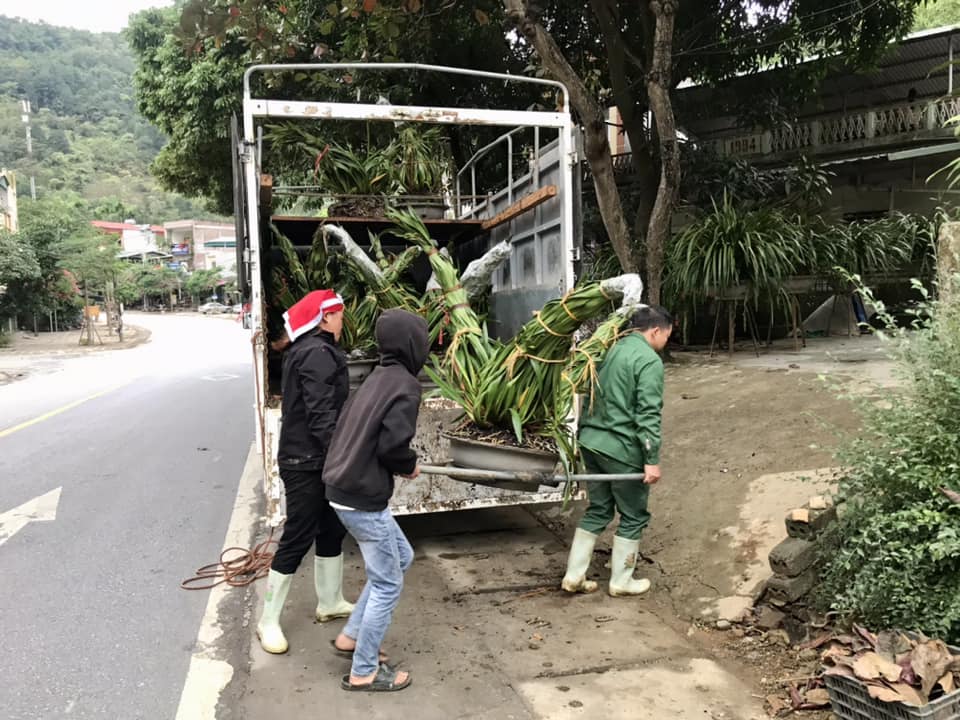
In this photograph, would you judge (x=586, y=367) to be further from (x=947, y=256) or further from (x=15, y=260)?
(x=15, y=260)

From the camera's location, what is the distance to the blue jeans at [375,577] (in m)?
3.08

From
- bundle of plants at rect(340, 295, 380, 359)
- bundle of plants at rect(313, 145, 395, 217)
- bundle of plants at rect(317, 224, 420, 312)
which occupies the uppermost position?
bundle of plants at rect(313, 145, 395, 217)

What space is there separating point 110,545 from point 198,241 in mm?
80819

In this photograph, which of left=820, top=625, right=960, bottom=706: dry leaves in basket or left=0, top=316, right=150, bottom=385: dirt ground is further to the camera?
left=0, top=316, right=150, bottom=385: dirt ground

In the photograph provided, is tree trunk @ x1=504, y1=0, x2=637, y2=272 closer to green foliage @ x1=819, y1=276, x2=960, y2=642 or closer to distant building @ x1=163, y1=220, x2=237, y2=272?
green foliage @ x1=819, y1=276, x2=960, y2=642

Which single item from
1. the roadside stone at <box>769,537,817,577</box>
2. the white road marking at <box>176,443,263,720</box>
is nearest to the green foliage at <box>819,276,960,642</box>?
the roadside stone at <box>769,537,817,577</box>

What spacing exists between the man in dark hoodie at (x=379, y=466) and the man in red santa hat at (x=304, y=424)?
254 millimetres

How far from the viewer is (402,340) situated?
121 inches

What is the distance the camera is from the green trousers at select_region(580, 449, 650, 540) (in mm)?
3969

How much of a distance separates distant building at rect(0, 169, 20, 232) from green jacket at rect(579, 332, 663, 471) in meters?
43.1

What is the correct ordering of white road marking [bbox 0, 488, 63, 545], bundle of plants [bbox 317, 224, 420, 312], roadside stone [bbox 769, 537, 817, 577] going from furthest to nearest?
white road marking [bbox 0, 488, 63, 545], bundle of plants [bbox 317, 224, 420, 312], roadside stone [bbox 769, 537, 817, 577]

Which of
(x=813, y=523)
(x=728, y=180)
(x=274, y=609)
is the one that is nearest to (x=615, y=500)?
(x=813, y=523)

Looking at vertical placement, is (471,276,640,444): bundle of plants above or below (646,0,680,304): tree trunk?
below

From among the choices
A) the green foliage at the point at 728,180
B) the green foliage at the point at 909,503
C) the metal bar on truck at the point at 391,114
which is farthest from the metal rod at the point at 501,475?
the green foliage at the point at 728,180
